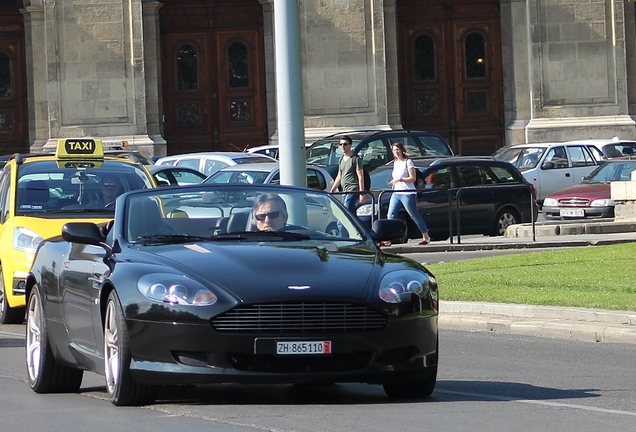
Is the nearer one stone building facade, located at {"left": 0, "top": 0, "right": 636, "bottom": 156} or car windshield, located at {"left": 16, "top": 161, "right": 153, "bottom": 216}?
car windshield, located at {"left": 16, "top": 161, "right": 153, "bottom": 216}

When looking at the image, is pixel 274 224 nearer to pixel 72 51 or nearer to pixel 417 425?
pixel 417 425

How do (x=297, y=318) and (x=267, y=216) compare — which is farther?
(x=267, y=216)

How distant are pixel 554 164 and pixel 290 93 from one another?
18598mm

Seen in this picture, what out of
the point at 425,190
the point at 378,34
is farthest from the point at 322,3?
the point at 425,190

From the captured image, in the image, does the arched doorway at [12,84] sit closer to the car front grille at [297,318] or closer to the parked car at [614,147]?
the parked car at [614,147]

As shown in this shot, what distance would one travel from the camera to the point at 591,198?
30.3m

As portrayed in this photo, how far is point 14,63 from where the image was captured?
→ 4325 cm

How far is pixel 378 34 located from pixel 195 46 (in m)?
5.53

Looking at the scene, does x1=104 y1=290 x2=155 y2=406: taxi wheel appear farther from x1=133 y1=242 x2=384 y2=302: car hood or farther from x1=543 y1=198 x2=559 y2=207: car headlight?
x1=543 y1=198 x2=559 y2=207: car headlight

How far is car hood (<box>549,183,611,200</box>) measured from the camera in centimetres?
3022

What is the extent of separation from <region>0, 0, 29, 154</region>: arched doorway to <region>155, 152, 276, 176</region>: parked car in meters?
9.22

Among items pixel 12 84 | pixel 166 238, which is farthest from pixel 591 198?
pixel 166 238

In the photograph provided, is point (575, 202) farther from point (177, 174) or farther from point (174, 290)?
point (174, 290)

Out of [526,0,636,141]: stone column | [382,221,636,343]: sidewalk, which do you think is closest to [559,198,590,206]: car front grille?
[526,0,636,141]: stone column
